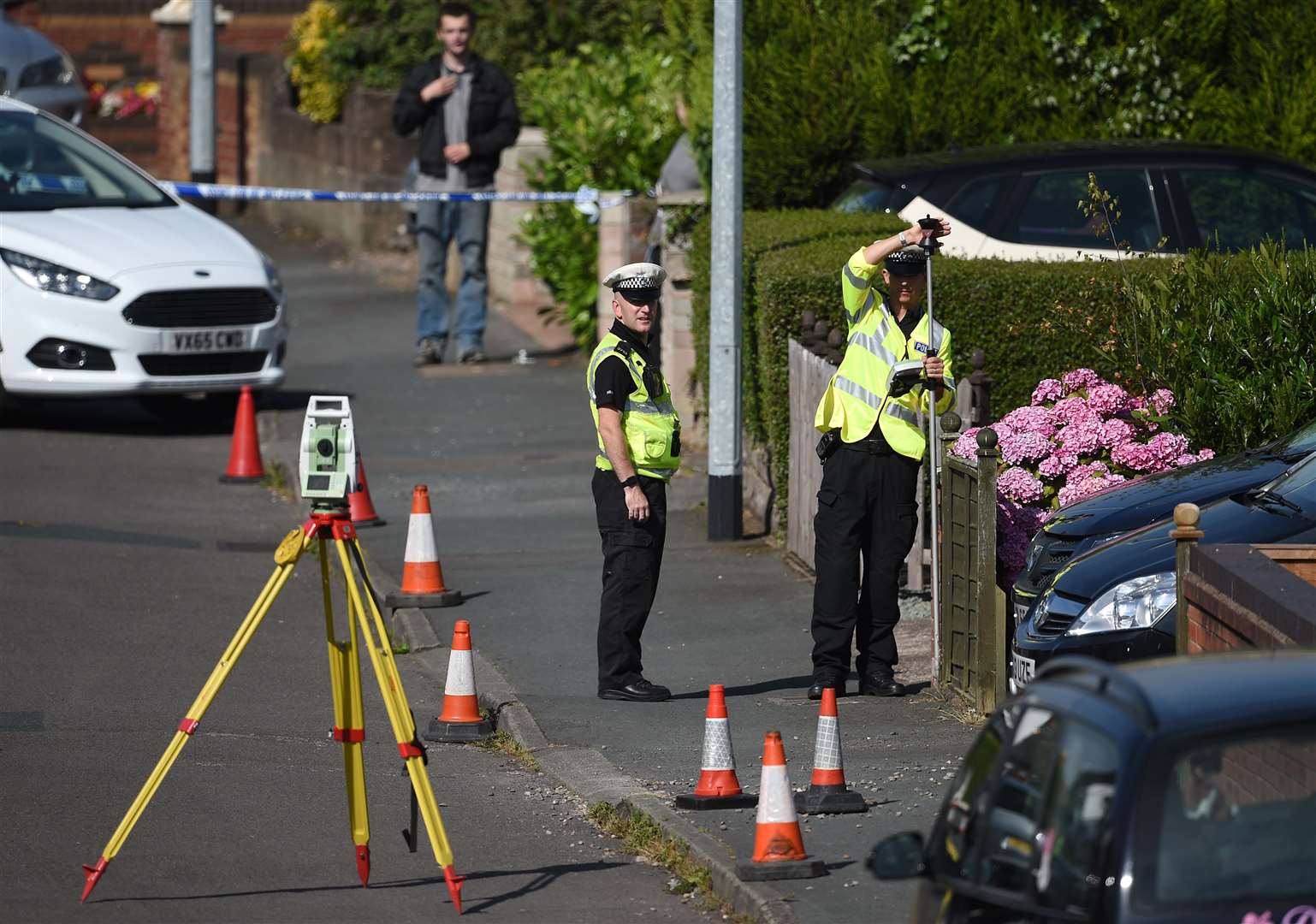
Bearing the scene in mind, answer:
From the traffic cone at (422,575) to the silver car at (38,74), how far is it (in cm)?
1240

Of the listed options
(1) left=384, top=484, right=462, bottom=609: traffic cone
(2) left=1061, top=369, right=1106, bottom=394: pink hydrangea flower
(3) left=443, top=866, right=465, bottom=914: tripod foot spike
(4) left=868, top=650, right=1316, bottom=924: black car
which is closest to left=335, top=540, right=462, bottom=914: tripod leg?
(3) left=443, top=866, right=465, bottom=914: tripod foot spike

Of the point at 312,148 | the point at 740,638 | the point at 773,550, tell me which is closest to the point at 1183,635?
the point at 740,638

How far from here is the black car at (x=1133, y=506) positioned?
852cm

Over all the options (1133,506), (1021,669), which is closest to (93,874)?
(1021,669)

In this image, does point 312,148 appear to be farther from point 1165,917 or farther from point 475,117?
point 1165,917

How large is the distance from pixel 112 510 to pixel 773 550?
393 cm

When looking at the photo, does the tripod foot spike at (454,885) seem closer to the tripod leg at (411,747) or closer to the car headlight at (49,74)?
the tripod leg at (411,747)

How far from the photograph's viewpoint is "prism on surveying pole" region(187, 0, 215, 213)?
19141 millimetres

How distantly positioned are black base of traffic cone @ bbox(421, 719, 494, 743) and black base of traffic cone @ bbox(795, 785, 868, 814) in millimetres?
1893

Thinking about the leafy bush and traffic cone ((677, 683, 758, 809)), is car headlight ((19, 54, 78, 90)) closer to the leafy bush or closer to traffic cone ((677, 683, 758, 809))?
the leafy bush

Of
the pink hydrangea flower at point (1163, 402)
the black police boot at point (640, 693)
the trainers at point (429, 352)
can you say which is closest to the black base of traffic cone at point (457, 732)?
the black police boot at point (640, 693)

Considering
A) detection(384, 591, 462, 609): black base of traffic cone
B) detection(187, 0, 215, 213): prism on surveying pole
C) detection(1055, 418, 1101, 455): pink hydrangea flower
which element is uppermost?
detection(187, 0, 215, 213): prism on surveying pole

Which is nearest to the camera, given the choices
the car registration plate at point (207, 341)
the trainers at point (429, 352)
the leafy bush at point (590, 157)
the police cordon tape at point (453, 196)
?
the car registration plate at point (207, 341)

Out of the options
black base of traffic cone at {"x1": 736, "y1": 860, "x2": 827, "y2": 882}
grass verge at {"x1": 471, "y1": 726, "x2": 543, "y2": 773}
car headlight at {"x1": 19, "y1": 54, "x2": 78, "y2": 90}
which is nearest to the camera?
black base of traffic cone at {"x1": 736, "y1": 860, "x2": 827, "y2": 882}
